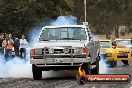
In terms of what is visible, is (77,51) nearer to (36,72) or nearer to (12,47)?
(36,72)

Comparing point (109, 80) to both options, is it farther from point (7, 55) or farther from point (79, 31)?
point (7, 55)

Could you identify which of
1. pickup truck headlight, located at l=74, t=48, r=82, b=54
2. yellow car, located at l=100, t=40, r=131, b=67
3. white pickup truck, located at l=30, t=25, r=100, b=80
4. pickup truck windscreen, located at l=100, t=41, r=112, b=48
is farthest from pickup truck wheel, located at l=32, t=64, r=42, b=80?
pickup truck windscreen, located at l=100, t=41, r=112, b=48

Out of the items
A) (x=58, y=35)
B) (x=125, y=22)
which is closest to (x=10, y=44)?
(x=58, y=35)

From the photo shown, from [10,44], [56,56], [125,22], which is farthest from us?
[125,22]

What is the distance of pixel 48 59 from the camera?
58.3 ft

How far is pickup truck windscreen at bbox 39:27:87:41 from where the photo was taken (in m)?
18.9

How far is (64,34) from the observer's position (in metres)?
19.0

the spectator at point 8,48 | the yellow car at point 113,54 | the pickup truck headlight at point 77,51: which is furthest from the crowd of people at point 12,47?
the pickup truck headlight at point 77,51

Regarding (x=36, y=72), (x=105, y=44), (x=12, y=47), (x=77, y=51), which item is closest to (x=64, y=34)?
(x=77, y=51)

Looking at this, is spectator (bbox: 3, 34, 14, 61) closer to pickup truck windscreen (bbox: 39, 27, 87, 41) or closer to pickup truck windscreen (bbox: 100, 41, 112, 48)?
pickup truck windscreen (bbox: 100, 41, 112, 48)

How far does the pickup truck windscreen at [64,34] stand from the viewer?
1888 cm

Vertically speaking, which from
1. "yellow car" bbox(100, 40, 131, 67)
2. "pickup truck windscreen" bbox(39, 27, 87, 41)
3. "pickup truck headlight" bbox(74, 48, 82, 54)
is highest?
"pickup truck windscreen" bbox(39, 27, 87, 41)

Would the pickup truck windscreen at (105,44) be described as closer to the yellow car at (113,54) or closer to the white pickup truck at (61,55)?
the yellow car at (113,54)

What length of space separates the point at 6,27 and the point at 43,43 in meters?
27.6
